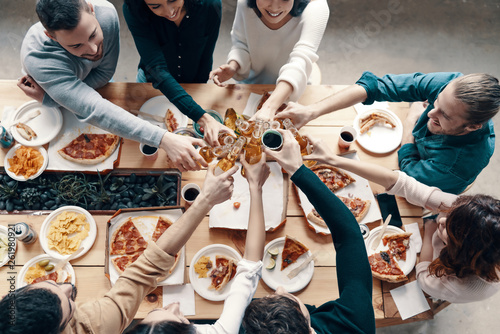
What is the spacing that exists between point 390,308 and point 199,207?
1227 millimetres

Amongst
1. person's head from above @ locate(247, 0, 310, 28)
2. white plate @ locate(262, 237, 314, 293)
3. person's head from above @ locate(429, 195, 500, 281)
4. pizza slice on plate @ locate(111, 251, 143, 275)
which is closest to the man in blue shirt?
person's head from above @ locate(429, 195, 500, 281)

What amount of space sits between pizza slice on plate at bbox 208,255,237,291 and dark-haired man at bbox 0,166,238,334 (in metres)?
0.36

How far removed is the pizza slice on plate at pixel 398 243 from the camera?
6.34 feet

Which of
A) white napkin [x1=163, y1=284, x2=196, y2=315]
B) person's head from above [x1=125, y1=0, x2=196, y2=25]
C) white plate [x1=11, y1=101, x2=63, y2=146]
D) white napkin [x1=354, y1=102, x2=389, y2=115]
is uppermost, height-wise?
person's head from above [x1=125, y1=0, x2=196, y2=25]

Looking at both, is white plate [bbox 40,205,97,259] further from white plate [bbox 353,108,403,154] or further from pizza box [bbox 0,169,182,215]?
white plate [bbox 353,108,403,154]

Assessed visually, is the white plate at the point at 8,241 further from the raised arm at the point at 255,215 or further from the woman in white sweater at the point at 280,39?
the woman in white sweater at the point at 280,39

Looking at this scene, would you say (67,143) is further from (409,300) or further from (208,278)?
(409,300)

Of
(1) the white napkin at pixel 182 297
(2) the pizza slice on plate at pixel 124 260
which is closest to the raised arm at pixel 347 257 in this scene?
(1) the white napkin at pixel 182 297

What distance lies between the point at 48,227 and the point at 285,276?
1396 millimetres

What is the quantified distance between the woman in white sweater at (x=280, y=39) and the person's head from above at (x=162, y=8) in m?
0.35

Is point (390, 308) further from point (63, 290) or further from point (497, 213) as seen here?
point (63, 290)

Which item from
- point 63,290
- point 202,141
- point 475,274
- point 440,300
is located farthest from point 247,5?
point 440,300

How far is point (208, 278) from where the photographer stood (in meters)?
1.86

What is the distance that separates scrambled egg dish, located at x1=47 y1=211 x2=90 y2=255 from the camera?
1885mm
